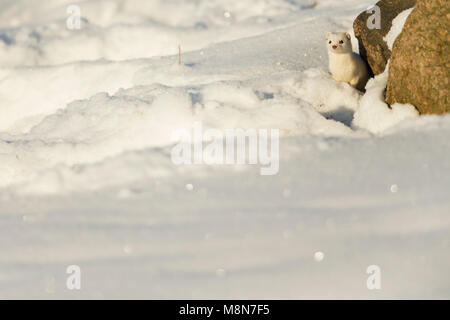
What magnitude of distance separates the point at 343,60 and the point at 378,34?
1.34 ft

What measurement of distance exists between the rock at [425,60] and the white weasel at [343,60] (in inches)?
19.3

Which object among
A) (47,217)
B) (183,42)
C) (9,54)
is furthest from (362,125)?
(9,54)

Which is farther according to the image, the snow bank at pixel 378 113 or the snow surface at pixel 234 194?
the snow bank at pixel 378 113

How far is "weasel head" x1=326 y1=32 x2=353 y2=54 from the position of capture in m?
3.72

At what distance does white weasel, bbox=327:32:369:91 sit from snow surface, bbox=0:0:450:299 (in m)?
0.10

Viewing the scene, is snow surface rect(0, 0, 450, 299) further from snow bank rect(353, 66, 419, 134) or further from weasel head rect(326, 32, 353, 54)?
weasel head rect(326, 32, 353, 54)

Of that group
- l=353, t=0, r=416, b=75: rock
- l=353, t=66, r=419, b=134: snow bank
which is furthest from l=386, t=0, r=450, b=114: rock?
l=353, t=0, r=416, b=75: rock

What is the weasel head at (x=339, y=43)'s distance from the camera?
12.2ft

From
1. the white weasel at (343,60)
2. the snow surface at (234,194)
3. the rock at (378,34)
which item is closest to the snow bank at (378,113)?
the snow surface at (234,194)

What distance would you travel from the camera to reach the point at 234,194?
2525mm

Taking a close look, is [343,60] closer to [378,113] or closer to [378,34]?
[378,34]

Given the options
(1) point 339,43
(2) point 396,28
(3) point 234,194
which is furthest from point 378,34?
(3) point 234,194

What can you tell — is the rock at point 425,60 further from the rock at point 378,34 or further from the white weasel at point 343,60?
the rock at point 378,34

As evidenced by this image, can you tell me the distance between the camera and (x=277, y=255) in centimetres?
215
